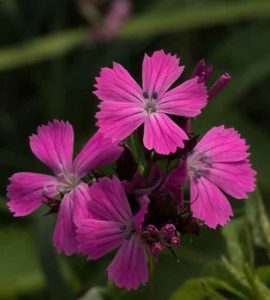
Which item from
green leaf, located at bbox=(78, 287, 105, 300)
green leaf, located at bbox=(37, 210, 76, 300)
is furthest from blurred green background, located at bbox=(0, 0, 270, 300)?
green leaf, located at bbox=(78, 287, 105, 300)

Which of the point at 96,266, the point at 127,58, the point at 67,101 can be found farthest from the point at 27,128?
the point at 96,266

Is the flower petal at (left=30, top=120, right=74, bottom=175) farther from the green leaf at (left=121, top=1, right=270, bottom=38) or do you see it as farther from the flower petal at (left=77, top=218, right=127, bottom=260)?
the green leaf at (left=121, top=1, right=270, bottom=38)

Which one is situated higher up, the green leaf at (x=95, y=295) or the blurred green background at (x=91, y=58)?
the blurred green background at (x=91, y=58)

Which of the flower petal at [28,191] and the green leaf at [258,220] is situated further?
the green leaf at [258,220]

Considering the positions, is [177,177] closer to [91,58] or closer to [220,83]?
[220,83]

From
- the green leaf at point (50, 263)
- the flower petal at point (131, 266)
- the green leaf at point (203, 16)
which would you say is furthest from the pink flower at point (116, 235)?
the green leaf at point (203, 16)

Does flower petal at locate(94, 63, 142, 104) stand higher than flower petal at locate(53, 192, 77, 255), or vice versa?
flower petal at locate(94, 63, 142, 104)

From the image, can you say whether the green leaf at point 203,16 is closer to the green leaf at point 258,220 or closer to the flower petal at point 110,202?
the green leaf at point 258,220
